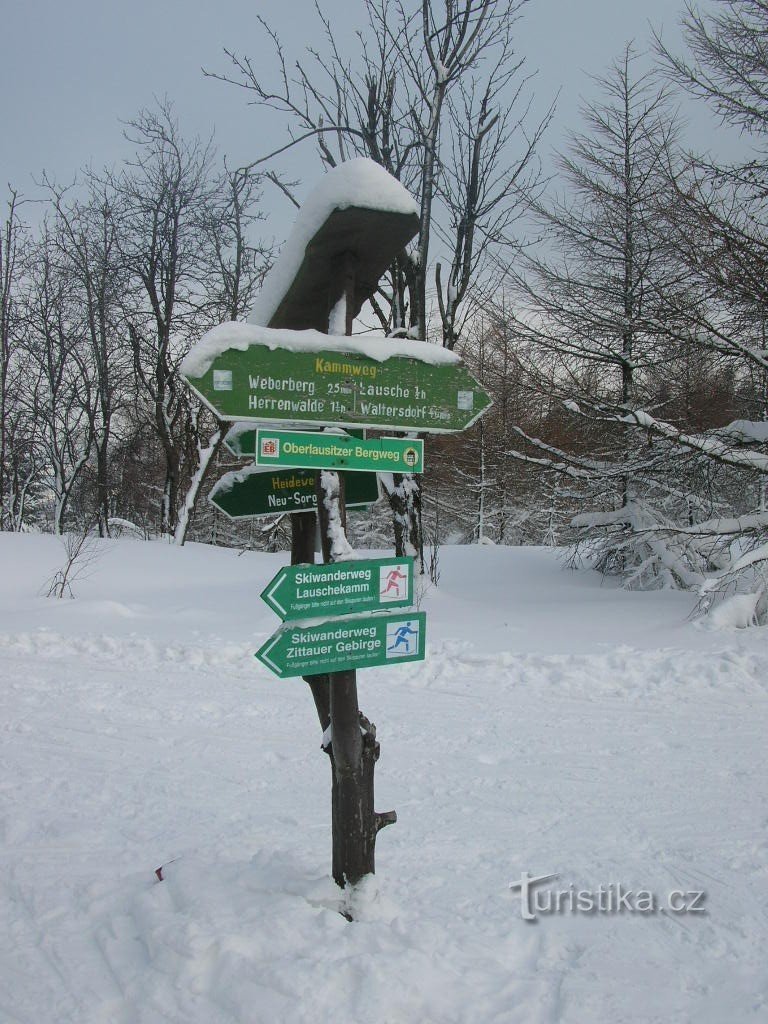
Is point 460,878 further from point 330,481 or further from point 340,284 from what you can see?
point 340,284

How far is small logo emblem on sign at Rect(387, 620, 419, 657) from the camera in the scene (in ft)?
9.87

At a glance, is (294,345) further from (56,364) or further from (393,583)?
(56,364)

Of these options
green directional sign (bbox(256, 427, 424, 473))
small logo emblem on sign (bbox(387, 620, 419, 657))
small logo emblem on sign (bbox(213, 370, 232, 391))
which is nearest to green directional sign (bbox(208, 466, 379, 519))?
green directional sign (bbox(256, 427, 424, 473))

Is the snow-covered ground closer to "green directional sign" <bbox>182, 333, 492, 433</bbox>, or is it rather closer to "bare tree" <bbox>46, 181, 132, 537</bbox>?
"green directional sign" <bbox>182, 333, 492, 433</bbox>

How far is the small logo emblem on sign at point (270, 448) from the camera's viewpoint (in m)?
2.79

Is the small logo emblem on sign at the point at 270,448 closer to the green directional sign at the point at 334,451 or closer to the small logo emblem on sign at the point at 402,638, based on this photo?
the green directional sign at the point at 334,451

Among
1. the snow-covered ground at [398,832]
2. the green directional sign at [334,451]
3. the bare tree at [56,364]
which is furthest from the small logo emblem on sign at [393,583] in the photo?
the bare tree at [56,364]

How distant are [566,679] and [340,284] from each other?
15.8 feet

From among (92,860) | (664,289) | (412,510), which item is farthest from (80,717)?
(664,289)

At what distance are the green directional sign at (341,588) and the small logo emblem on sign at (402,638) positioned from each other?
9 centimetres

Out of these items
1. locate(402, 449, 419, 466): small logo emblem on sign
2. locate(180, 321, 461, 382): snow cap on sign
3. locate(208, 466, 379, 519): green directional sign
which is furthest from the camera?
locate(208, 466, 379, 519): green directional sign

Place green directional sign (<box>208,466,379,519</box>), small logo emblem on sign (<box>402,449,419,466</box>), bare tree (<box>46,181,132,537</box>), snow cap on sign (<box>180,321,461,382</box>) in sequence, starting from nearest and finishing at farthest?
snow cap on sign (<box>180,321,461,382</box>) < small logo emblem on sign (<box>402,449,419,466</box>) < green directional sign (<box>208,466,379,519</box>) < bare tree (<box>46,181,132,537</box>)

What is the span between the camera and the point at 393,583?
3033 millimetres

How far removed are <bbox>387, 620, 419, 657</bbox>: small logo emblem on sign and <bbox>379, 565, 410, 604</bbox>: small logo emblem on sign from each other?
0.11 meters
